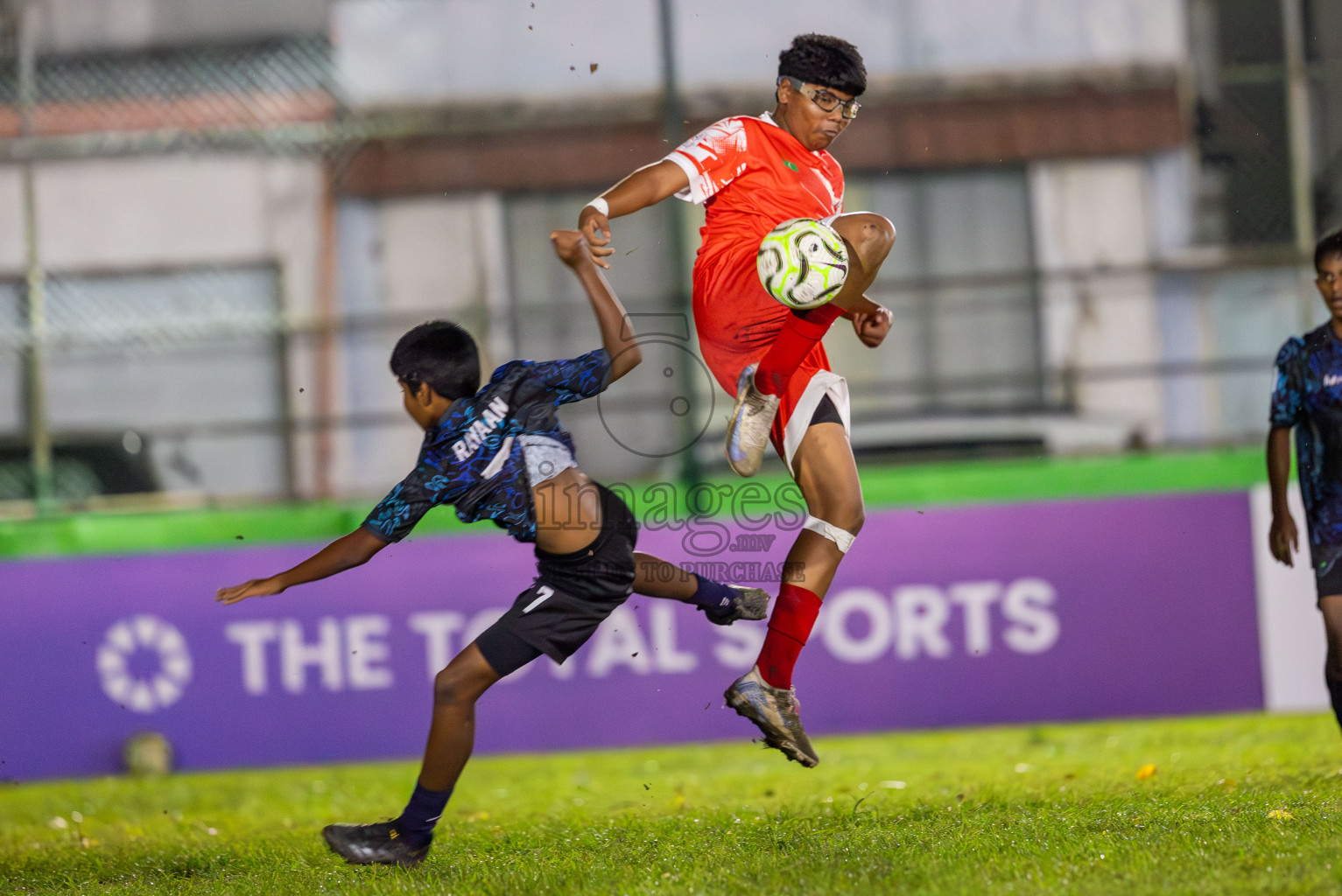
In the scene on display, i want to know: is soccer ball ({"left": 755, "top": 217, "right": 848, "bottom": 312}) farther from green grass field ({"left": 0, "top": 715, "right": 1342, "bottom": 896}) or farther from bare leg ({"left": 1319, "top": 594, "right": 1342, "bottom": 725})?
bare leg ({"left": 1319, "top": 594, "right": 1342, "bottom": 725})

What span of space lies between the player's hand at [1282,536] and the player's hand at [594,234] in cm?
271

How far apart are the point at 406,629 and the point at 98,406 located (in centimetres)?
253

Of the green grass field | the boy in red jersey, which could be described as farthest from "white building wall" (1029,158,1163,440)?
the boy in red jersey

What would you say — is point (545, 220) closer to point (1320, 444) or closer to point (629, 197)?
point (629, 197)

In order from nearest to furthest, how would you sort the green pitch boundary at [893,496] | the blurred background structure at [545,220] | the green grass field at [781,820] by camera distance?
the green grass field at [781,820]
the green pitch boundary at [893,496]
the blurred background structure at [545,220]

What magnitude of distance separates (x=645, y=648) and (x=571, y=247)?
124 inches

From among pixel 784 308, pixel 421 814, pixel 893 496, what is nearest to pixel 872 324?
pixel 784 308

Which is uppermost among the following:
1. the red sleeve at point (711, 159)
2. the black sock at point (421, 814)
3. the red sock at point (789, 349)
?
the red sleeve at point (711, 159)

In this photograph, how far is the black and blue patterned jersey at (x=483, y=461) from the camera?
406 cm

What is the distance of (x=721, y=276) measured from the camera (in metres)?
4.51

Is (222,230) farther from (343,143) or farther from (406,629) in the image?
(406,629)

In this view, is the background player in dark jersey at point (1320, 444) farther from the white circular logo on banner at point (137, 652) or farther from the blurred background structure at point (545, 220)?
the white circular logo on banner at point (137, 652)

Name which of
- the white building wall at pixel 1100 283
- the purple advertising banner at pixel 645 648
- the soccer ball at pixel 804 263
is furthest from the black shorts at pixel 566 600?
the white building wall at pixel 1100 283

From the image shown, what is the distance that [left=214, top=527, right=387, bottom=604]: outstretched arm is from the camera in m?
3.94
